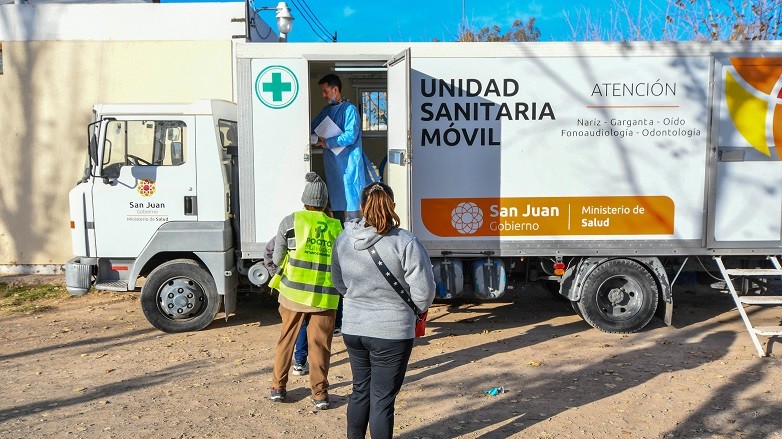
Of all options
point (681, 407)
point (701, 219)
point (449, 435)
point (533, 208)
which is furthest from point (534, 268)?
point (449, 435)

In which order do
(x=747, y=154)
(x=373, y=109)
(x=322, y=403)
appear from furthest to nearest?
(x=373, y=109)
(x=747, y=154)
(x=322, y=403)

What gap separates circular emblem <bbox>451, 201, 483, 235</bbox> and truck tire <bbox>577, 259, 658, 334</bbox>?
4.40 feet

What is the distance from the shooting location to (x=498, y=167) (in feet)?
22.8

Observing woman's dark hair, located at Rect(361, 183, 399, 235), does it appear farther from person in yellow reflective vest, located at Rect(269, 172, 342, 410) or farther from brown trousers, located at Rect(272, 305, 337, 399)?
brown trousers, located at Rect(272, 305, 337, 399)

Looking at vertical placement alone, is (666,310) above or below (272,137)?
below

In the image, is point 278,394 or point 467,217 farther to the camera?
point 467,217

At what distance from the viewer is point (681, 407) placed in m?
5.16

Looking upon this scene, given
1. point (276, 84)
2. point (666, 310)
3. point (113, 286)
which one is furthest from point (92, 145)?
point (666, 310)

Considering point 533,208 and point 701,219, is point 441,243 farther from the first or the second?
point 701,219

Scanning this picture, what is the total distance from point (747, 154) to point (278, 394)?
5183 millimetres

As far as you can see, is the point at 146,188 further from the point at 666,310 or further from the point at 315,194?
the point at 666,310

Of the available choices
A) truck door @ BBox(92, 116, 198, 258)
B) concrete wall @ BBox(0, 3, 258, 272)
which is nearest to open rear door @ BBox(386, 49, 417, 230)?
truck door @ BBox(92, 116, 198, 258)

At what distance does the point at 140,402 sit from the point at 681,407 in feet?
13.6

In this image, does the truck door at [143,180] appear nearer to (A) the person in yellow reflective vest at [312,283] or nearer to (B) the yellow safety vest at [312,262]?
(A) the person in yellow reflective vest at [312,283]
